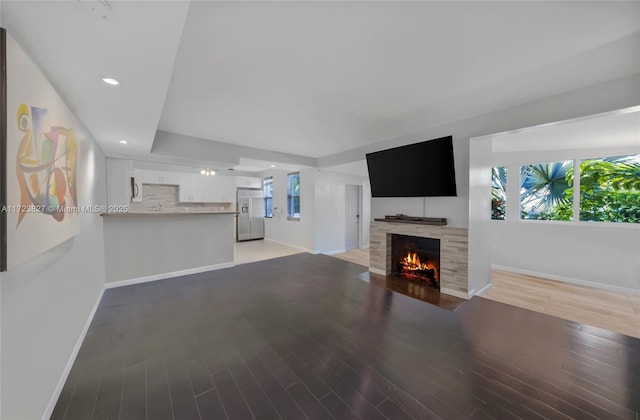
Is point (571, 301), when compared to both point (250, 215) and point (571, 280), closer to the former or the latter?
point (571, 280)

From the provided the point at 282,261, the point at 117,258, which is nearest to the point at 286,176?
the point at 282,261

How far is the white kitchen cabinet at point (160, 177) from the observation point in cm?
597

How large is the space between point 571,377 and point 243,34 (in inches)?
145

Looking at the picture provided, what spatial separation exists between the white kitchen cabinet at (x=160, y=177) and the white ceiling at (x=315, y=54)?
3.40 m

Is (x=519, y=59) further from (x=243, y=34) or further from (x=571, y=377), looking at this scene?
(x=571, y=377)

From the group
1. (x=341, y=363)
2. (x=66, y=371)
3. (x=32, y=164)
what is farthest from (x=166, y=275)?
(x=341, y=363)

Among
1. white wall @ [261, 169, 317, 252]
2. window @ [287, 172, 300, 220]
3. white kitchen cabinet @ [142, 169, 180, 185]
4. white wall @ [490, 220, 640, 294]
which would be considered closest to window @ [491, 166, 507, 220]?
white wall @ [490, 220, 640, 294]

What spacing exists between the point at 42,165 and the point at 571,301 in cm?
573

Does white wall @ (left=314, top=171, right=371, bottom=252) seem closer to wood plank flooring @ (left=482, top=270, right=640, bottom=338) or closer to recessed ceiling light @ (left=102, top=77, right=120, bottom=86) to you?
wood plank flooring @ (left=482, top=270, right=640, bottom=338)

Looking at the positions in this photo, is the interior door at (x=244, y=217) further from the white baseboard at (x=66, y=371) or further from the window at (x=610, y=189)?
the window at (x=610, y=189)

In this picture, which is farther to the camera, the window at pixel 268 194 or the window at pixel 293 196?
the window at pixel 268 194

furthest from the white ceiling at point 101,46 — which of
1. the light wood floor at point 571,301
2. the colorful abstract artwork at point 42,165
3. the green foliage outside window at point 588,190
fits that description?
the green foliage outside window at point 588,190

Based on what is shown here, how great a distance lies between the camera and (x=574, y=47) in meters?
1.86

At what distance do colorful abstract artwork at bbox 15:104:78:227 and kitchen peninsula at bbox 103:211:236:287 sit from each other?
2262 mm
